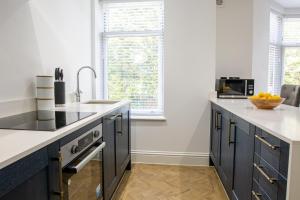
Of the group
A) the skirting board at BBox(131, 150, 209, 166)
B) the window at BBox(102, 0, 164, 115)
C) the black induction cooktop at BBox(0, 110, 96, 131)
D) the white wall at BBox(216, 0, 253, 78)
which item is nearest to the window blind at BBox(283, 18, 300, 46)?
the white wall at BBox(216, 0, 253, 78)

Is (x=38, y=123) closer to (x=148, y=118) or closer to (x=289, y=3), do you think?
(x=148, y=118)

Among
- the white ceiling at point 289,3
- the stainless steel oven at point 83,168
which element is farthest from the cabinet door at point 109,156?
the white ceiling at point 289,3

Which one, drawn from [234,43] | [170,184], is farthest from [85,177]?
[234,43]

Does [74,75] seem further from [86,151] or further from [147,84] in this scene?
[86,151]

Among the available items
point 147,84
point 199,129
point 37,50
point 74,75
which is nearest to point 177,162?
point 199,129

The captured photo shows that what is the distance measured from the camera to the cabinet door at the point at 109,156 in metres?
1.90

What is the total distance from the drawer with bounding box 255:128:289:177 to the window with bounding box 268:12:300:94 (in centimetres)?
348

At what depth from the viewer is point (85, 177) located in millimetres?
1495

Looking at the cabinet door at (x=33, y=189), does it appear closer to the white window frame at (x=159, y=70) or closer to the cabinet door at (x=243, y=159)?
the cabinet door at (x=243, y=159)

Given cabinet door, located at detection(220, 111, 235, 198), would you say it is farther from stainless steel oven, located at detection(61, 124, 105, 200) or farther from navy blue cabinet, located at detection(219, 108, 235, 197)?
stainless steel oven, located at detection(61, 124, 105, 200)

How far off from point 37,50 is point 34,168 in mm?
1332

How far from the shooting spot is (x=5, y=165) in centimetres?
77

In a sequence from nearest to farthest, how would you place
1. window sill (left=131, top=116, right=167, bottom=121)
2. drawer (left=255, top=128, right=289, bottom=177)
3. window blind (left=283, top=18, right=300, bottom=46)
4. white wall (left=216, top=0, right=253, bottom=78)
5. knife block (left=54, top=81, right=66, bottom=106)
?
drawer (left=255, top=128, right=289, bottom=177)
knife block (left=54, top=81, right=66, bottom=106)
window sill (left=131, top=116, right=167, bottom=121)
white wall (left=216, top=0, right=253, bottom=78)
window blind (left=283, top=18, right=300, bottom=46)

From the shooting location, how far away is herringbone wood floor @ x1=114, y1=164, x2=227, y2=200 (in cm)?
237
